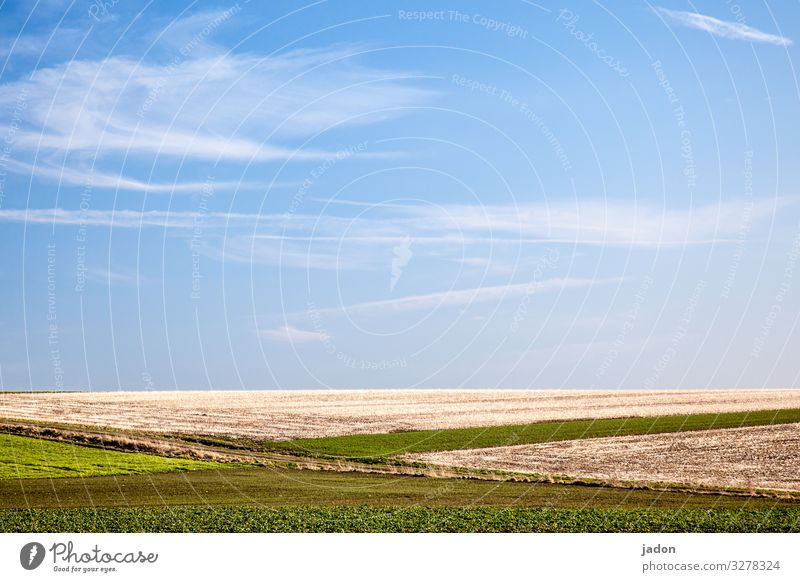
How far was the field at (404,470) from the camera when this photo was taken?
110ft

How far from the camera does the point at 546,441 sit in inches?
2596

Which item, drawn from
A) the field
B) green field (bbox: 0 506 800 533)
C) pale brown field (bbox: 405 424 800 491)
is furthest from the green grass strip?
green field (bbox: 0 506 800 533)

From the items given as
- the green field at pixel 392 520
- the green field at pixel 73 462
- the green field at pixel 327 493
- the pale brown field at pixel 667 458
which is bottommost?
the pale brown field at pixel 667 458

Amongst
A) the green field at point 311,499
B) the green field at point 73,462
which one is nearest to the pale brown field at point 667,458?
the green field at point 311,499

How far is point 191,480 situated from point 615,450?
97.5 ft

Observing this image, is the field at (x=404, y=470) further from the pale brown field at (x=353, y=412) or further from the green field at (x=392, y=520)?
the pale brown field at (x=353, y=412)

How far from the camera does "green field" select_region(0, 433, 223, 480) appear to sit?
5181 centimetres

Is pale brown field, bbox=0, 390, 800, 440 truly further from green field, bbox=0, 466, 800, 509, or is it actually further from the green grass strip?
green field, bbox=0, 466, 800, 509

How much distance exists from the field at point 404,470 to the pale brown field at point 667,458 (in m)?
0.22

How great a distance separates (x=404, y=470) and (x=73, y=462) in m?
22.0

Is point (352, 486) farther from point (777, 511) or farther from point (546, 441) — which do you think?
point (546, 441)
